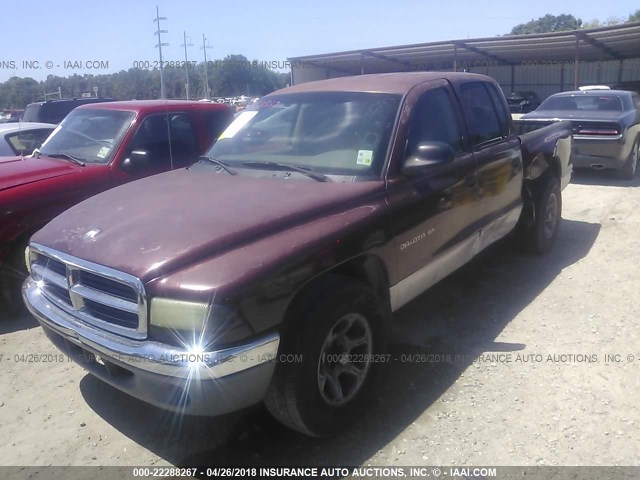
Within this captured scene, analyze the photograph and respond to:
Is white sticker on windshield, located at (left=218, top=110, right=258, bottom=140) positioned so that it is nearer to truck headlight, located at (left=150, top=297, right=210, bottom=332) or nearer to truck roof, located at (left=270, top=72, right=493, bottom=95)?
truck roof, located at (left=270, top=72, right=493, bottom=95)

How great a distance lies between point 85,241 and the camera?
2.95m

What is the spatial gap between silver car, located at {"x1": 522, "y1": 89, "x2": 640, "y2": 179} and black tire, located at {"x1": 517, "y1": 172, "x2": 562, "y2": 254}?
141 inches

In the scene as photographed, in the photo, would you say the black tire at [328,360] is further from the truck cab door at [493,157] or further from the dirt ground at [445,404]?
the truck cab door at [493,157]

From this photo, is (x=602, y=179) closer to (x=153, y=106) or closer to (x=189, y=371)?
(x=153, y=106)

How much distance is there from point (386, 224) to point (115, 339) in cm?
163

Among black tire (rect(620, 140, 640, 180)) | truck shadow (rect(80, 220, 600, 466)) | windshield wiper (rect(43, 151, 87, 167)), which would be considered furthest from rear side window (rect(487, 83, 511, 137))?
black tire (rect(620, 140, 640, 180))

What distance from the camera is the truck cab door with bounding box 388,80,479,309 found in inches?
138

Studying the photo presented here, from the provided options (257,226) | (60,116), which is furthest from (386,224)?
(60,116)

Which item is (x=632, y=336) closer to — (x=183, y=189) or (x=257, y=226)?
(x=257, y=226)

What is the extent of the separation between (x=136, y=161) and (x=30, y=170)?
3.08 feet

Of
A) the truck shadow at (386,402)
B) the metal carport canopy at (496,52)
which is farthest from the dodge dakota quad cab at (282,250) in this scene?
the metal carport canopy at (496,52)

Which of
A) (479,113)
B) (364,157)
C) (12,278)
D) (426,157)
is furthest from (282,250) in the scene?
(12,278)

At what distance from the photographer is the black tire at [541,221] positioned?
570 cm

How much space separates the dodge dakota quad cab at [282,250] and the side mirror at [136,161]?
1340 millimetres
